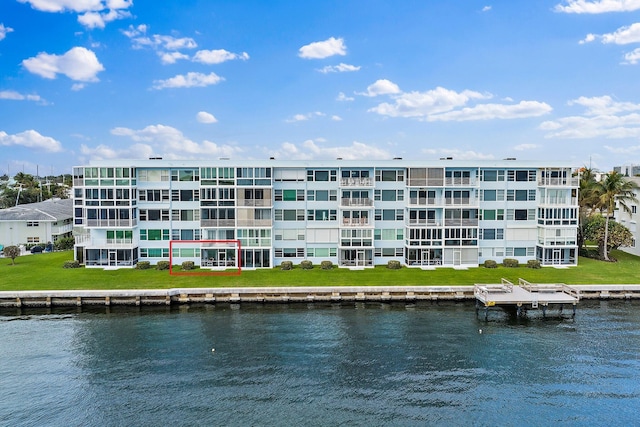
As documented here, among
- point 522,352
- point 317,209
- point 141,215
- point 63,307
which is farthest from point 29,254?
point 522,352

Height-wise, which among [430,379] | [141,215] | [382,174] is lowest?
[430,379]

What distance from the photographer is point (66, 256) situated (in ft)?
208

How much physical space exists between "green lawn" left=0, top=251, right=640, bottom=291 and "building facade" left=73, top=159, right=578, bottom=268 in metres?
3.15

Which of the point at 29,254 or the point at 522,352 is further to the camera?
the point at 29,254

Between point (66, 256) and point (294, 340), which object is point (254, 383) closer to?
point (294, 340)

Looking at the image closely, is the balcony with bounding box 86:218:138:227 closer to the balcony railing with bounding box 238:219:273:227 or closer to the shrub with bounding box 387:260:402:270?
the balcony railing with bounding box 238:219:273:227

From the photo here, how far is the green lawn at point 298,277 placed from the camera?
47.7 metres

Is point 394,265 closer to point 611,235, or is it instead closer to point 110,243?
point 611,235

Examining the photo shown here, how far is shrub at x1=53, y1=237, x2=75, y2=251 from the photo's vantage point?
70.6 metres

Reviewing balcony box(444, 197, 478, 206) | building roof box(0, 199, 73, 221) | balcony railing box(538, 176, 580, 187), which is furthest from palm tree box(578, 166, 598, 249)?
building roof box(0, 199, 73, 221)

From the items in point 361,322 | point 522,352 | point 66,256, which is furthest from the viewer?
point 66,256

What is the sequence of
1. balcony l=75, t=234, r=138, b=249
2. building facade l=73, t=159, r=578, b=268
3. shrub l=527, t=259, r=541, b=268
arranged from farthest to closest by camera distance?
shrub l=527, t=259, r=541, b=268 → building facade l=73, t=159, r=578, b=268 → balcony l=75, t=234, r=138, b=249

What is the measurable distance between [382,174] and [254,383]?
34970 mm

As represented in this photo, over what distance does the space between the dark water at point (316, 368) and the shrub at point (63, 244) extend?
105ft
